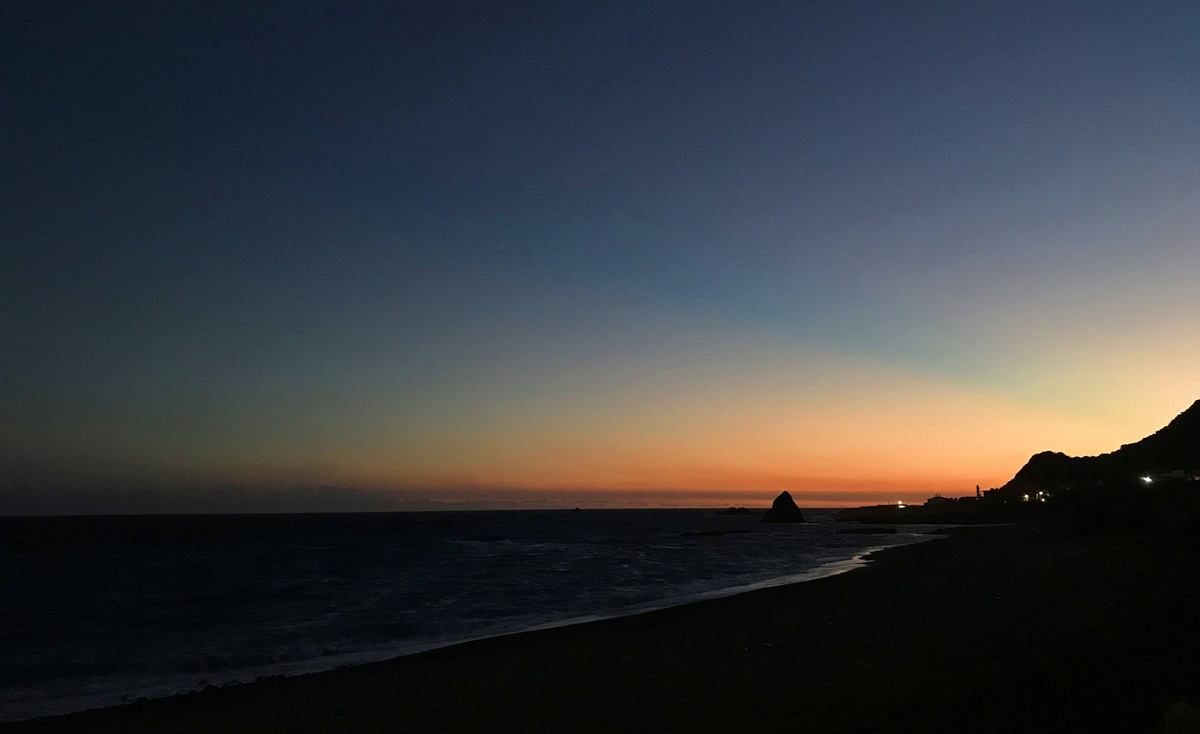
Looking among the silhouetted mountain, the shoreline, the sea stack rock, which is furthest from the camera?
the sea stack rock

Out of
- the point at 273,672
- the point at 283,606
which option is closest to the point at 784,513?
the point at 283,606

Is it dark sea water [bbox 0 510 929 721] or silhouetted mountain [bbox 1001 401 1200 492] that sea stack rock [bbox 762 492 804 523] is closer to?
silhouetted mountain [bbox 1001 401 1200 492]

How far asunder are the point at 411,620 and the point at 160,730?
15.3 metres

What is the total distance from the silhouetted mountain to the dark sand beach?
66.0 meters

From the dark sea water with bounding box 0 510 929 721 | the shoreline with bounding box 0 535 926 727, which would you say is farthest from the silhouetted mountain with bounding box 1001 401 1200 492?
the shoreline with bounding box 0 535 926 727

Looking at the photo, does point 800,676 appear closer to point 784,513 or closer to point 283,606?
point 283,606

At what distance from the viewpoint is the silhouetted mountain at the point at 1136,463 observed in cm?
8500

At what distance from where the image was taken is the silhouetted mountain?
85.0 metres

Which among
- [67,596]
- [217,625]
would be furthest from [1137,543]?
[67,596]

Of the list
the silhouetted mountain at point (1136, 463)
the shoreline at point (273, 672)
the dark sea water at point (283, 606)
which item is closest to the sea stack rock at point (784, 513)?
the silhouetted mountain at point (1136, 463)

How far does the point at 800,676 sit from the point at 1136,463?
13120 cm

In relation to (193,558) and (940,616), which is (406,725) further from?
(193,558)

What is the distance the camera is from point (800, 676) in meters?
12.9

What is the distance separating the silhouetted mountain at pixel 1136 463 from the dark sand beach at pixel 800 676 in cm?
6604
